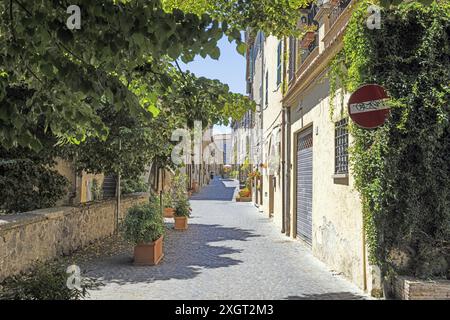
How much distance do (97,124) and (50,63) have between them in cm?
85

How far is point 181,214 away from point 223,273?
7.30 meters

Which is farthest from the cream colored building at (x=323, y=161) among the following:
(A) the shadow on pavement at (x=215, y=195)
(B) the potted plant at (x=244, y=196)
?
(A) the shadow on pavement at (x=215, y=195)

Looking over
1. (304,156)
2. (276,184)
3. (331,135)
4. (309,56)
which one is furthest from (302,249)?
(276,184)

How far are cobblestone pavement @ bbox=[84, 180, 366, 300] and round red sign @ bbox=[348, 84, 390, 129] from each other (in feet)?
7.91

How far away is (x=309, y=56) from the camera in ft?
37.8

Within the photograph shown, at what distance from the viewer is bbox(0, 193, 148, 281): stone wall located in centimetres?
731

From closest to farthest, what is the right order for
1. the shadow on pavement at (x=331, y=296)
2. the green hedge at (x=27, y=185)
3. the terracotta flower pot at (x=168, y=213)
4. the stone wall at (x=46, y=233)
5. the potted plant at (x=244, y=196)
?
the shadow on pavement at (x=331, y=296), the stone wall at (x=46, y=233), the green hedge at (x=27, y=185), the terracotta flower pot at (x=168, y=213), the potted plant at (x=244, y=196)

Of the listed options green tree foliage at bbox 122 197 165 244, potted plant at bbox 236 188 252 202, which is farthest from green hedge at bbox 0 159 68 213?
potted plant at bbox 236 188 252 202

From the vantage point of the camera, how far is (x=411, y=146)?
20.9 feet

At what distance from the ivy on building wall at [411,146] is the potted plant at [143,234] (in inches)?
170

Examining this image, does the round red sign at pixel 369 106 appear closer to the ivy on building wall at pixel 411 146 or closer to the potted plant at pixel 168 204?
the ivy on building wall at pixel 411 146

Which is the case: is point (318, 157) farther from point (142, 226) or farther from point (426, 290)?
point (426, 290)

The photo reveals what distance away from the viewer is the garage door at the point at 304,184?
458 inches

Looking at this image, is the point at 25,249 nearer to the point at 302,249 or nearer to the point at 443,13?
the point at 302,249
